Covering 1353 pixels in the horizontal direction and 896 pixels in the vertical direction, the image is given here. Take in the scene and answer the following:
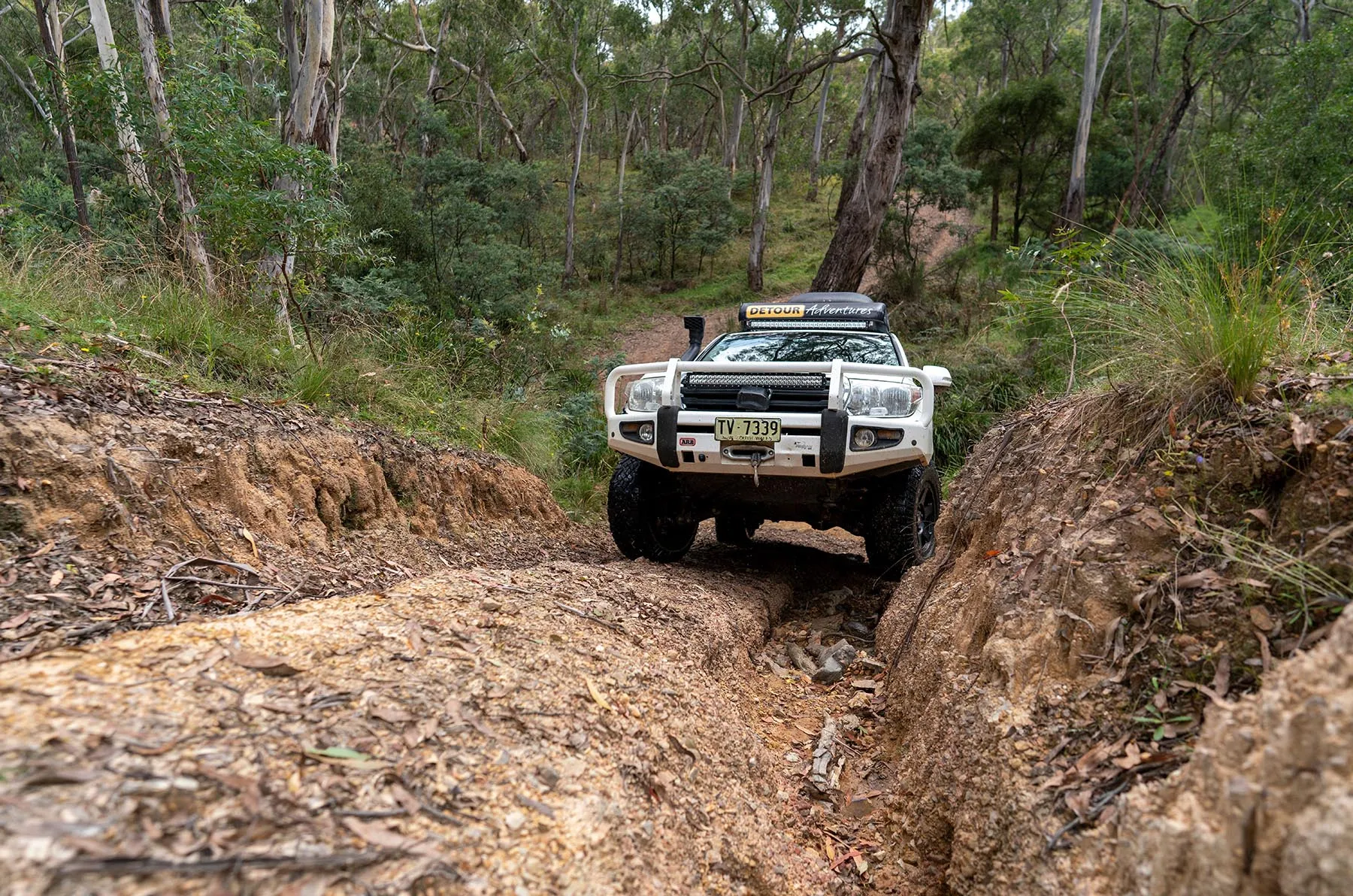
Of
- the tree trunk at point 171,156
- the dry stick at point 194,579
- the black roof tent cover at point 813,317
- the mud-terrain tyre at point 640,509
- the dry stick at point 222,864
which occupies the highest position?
the tree trunk at point 171,156

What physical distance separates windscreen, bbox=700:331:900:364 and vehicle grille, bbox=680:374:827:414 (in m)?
0.73

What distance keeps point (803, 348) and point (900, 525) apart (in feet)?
4.81

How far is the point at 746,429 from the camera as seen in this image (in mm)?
4223

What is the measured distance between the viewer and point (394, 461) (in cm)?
504

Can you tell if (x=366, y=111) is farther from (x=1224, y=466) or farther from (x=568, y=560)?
(x=1224, y=466)

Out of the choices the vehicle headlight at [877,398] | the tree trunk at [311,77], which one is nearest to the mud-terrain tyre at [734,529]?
the vehicle headlight at [877,398]

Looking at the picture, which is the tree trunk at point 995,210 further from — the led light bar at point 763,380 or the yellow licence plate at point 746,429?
the yellow licence plate at point 746,429

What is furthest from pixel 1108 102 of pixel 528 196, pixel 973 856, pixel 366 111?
pixel 973 856

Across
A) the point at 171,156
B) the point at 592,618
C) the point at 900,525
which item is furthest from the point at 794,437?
the point at 171,156

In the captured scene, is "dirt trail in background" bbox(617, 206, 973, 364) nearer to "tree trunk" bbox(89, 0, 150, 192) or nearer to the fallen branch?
"tree trunk" bbox(89, 0, 150, 192)

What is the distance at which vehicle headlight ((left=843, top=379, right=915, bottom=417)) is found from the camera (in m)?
4.25

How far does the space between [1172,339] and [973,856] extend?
6.51 ft

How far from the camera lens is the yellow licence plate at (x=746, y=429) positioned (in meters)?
4.19

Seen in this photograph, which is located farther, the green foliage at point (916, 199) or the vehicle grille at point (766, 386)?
the green foliage at point (916, 199)
